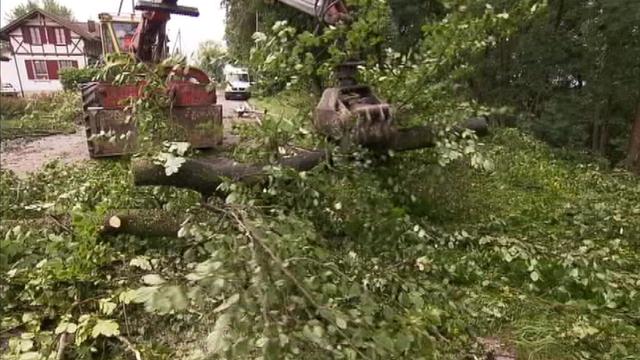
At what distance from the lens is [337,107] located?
11.5ft

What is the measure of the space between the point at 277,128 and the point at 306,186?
1.50ft

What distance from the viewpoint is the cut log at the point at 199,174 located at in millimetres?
2971

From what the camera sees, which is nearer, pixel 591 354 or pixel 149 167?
pixel 591 354

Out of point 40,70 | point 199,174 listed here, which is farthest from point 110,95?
point 40,70

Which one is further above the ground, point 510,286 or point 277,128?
point 277,128

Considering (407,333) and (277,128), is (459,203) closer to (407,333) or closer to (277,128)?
(277,128)

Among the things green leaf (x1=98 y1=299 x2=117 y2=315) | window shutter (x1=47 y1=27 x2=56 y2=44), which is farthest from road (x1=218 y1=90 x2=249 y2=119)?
window shutter (x1=47 y1=27 x2=56 y2=44)

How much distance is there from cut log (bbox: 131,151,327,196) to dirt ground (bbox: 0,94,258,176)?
2.66 metres

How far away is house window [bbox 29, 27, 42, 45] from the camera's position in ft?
73.9

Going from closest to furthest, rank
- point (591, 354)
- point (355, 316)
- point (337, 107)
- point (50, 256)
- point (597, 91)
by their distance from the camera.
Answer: point (355, 316), point (591, 354), point (50, 256), point (337, 107), point (597, 91)

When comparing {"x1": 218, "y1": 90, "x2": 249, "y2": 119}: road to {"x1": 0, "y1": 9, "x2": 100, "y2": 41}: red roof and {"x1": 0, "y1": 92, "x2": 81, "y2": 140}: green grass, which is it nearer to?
{"x1": 0, "y1": 92, "x2": 81, "y2": 140}: green grass

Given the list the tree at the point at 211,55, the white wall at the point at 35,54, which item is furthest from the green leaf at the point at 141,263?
the white wall at the point at 35,54

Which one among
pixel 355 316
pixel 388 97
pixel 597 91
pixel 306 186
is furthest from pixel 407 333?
pixel 597 91

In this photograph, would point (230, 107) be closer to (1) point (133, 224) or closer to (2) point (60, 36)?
(1) point (133, 224)
